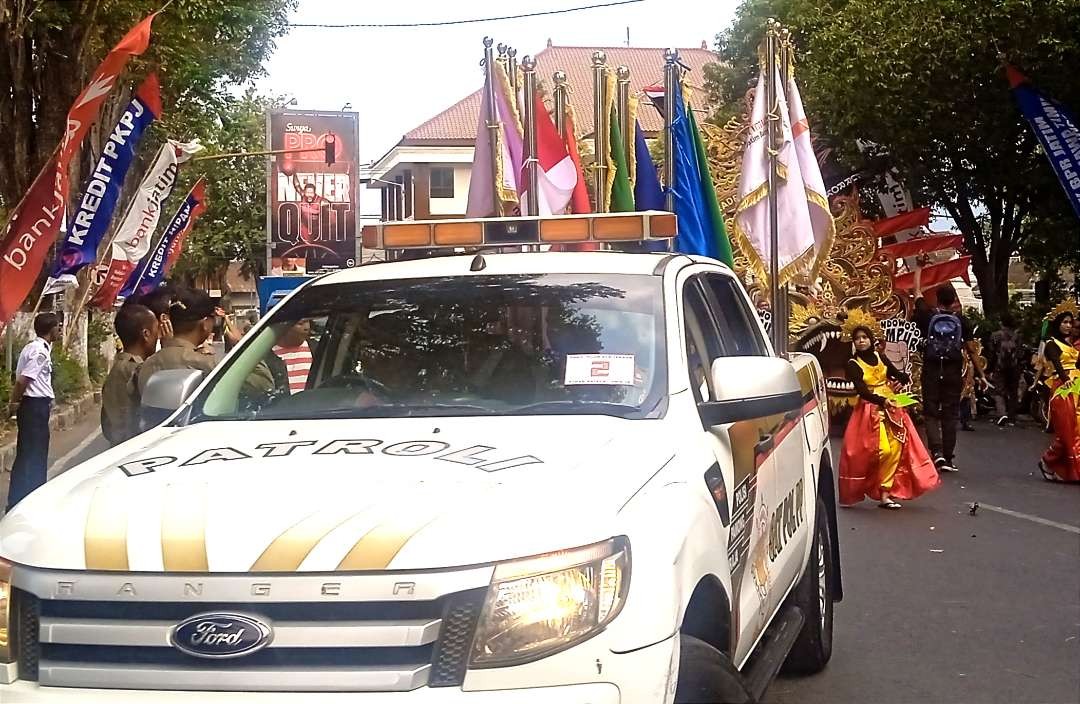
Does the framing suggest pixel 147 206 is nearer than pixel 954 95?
No

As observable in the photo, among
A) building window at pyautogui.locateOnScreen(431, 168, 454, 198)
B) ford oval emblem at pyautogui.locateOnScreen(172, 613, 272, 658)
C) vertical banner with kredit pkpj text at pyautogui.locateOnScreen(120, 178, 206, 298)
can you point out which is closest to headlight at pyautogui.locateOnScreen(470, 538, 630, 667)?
ford oval emblem at pyautogui.locateOnScreen(172, 613, 272, 658)

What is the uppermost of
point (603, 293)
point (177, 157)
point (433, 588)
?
point (177, 157)

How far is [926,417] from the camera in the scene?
13.3m

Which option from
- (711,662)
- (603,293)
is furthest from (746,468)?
(711,662)

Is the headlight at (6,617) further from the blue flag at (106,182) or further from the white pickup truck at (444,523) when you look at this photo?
the blue flag at (106,182)

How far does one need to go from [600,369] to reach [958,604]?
4.01m

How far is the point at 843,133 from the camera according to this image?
876 inches

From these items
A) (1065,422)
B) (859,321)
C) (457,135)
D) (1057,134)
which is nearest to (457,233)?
(1065,422)

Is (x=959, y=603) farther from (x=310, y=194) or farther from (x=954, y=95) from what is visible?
(x=310, y=194)

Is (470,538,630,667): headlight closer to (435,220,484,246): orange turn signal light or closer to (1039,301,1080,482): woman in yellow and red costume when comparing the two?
(435,220,484,246): orange turn signal light

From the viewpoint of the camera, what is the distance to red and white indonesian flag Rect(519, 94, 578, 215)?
39.4ft

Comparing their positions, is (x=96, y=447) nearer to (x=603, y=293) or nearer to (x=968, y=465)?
(x=968, y=465)

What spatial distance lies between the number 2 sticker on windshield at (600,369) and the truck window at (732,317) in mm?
937

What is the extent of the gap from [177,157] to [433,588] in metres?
18.2
